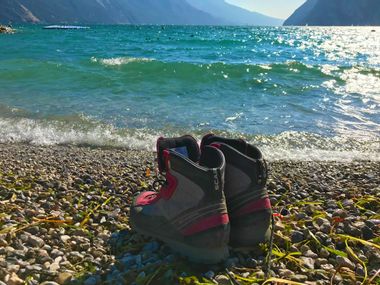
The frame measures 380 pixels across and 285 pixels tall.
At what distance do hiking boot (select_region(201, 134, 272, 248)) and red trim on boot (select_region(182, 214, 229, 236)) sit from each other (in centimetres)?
23

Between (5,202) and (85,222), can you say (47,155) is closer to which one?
(5,202)

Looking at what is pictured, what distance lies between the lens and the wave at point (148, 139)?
7.85 metres

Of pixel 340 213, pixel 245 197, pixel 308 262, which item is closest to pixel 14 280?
pixel 245 197

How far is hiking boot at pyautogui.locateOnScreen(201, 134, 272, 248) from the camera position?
3051 millimetres

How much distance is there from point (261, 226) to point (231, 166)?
1.66 ft

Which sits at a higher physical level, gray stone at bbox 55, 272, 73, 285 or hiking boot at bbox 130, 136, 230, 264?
hiking boot at bbox 130, 136, 230, 264

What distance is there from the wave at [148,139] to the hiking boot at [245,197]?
14.5ft

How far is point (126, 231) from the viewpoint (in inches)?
136

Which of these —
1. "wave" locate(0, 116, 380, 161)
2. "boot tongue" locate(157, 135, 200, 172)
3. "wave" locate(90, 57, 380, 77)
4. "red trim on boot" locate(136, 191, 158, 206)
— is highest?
"boot tongue" locate(157, 135, 200, 172)

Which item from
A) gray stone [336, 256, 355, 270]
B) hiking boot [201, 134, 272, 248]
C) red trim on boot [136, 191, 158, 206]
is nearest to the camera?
gray stone [336, 256, 355, 270]

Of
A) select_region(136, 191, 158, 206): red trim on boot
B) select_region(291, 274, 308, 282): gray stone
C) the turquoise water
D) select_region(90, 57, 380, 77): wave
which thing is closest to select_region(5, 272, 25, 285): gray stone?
select_region(136, 191, 158, 206): red trim on boot

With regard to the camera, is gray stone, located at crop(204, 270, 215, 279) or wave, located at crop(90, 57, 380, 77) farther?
wave, located at crop(90, 57, 380, 77)

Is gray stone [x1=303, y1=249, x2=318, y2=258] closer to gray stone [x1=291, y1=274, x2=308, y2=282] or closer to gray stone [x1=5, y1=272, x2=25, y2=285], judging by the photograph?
gray stone [x1=291, y1=274, x2=308, y2=282]

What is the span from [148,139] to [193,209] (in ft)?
19.5
